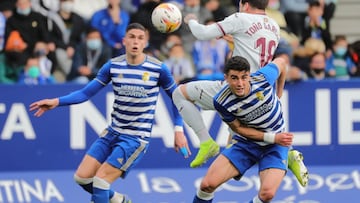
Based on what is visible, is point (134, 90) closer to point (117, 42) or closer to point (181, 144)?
point (181, 144)

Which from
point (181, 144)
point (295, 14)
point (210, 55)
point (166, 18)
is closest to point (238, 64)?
point (166, 18)

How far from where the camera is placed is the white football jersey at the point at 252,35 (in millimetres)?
13273

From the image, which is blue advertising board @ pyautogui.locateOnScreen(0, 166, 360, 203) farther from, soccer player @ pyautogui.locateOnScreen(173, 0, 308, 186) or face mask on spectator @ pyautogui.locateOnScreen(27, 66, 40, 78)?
soccer player @ pyautogui.locateOnScreen(173, 0, 308, 186)

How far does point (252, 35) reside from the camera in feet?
43.7

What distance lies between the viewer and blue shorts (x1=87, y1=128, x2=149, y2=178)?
1372 centimetres

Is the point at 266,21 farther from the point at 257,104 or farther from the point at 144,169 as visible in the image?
the point at 144,169

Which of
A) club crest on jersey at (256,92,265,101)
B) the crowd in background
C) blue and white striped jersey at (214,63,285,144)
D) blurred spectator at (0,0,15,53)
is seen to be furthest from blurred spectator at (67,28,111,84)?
club crest on jersey at (256,92,265,101)

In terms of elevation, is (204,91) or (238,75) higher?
(238,75)

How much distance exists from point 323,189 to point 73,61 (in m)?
4.14

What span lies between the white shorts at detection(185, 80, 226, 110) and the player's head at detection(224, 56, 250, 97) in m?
0.75

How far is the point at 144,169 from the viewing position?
16.6m

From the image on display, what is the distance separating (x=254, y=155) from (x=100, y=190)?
161 cm

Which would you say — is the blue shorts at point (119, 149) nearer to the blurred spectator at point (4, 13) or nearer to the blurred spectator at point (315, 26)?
the blurred spectator at point (4, 13)

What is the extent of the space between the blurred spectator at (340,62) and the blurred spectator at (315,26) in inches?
6.8
